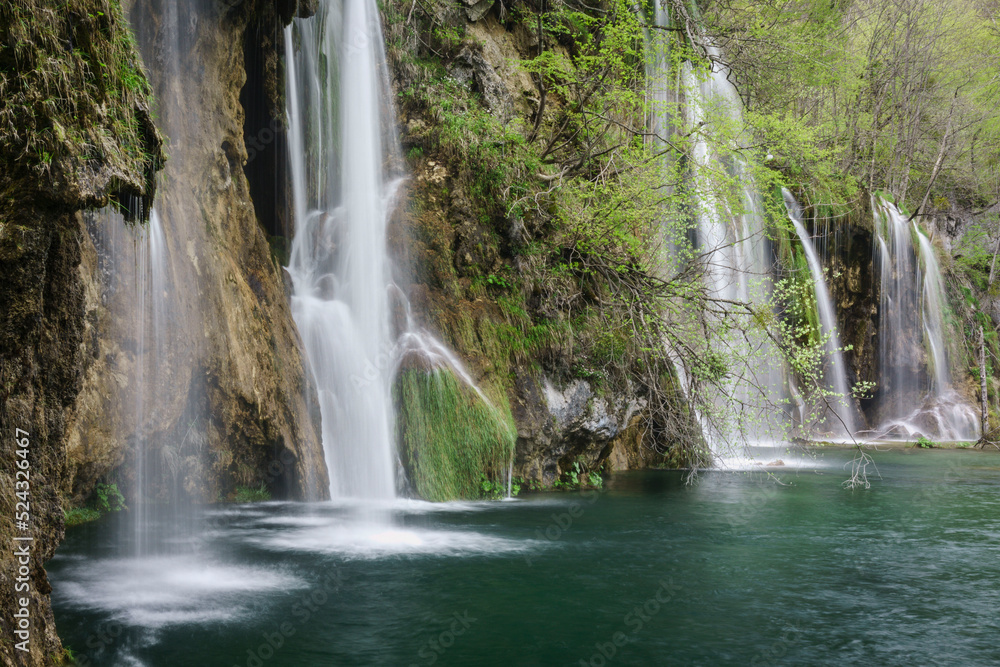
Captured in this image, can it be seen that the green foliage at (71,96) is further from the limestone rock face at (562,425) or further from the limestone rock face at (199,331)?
the limestone rock face at (562,425)

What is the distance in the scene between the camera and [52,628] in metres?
4.35

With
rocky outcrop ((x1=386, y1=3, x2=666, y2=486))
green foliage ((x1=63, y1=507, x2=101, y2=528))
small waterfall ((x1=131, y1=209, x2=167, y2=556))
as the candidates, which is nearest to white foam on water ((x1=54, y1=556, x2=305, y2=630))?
small waterfall ((x1=131, y1=209, x2=167, y2=556))

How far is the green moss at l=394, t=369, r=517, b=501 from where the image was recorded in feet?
36.1

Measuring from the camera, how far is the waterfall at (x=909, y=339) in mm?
25422

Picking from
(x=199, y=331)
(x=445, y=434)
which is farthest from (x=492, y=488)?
(x=199, y=331)

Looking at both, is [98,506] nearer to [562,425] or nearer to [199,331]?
[199,331]

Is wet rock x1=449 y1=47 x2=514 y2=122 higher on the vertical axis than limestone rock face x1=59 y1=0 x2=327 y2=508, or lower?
higher

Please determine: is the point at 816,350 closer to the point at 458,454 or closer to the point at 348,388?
the point at 458,454

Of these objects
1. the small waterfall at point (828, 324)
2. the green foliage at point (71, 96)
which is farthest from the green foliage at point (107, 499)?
the small waterfall at point (828, 324)

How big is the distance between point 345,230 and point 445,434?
3951mm

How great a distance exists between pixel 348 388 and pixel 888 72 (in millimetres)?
25693

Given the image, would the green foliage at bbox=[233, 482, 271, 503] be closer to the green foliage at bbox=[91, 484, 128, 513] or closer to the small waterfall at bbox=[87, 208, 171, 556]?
the small waterfall at bbox=[87, 208, 171, 556]

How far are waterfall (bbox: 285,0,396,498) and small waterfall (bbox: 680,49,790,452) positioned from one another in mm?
5498

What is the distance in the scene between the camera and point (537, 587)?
6.83 m
